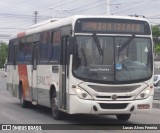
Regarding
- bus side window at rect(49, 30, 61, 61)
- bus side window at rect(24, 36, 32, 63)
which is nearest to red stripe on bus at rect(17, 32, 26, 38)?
bus side window at rect(24, 36, 32, 63)

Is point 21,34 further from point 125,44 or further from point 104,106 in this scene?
point 104,106

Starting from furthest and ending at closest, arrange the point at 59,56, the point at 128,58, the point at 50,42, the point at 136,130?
1. the point at 50,42
2. the point at 59,56
3. the point at 128,58
4. the point at 136,130

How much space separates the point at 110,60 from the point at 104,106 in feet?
4.13

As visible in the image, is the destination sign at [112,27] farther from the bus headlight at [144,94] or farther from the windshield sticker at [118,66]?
the bus headlight at [144,94]

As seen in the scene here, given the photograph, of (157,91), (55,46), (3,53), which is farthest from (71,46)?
(3,53)

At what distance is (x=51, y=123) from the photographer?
15.3 meters

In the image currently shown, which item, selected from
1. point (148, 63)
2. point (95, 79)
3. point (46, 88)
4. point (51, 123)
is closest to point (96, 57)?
point (95, 79)

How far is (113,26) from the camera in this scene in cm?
1474

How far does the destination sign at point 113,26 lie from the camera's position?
47.9 ft

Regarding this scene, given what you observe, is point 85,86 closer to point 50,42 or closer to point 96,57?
point 96,57

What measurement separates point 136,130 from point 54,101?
145 inches

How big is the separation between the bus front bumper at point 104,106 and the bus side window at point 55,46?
235cm

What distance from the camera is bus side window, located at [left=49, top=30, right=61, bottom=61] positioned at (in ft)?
52.9

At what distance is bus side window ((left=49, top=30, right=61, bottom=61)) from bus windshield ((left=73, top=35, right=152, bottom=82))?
1.79 metres
